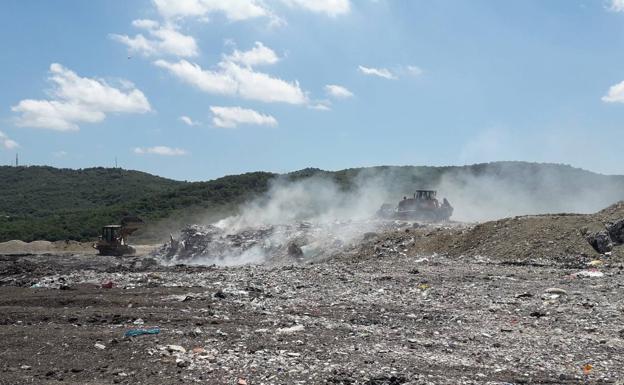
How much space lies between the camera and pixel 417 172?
8381 cm

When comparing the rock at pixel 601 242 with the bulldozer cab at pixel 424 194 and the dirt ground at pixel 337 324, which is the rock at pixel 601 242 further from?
the bulldozer cab at pixel 424 194

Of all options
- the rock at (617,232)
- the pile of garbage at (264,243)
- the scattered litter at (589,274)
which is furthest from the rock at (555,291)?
the pile of garbage at (264,243)

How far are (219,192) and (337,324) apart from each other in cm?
6115

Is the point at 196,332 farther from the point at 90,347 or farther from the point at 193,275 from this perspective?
the point at 193,275

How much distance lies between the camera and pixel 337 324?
950cm

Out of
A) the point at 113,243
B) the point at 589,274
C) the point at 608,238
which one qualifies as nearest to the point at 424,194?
the point at 608,238

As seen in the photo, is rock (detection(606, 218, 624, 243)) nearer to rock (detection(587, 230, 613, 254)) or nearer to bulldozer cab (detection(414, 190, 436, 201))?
rock (detection(587, 230, 613, 254))

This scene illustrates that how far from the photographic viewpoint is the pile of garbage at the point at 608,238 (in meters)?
17.1

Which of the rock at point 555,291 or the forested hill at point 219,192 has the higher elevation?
the forested hill at point 219,192

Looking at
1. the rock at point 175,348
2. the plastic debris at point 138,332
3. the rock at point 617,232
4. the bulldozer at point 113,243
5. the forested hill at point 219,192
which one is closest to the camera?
the rock at point 175,348

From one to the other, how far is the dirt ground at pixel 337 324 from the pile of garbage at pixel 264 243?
6906mm

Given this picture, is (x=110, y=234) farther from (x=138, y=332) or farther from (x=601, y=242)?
(x=138, y=332)

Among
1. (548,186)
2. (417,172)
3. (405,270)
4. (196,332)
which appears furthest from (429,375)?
(417,172)

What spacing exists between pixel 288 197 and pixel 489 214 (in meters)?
17.0
